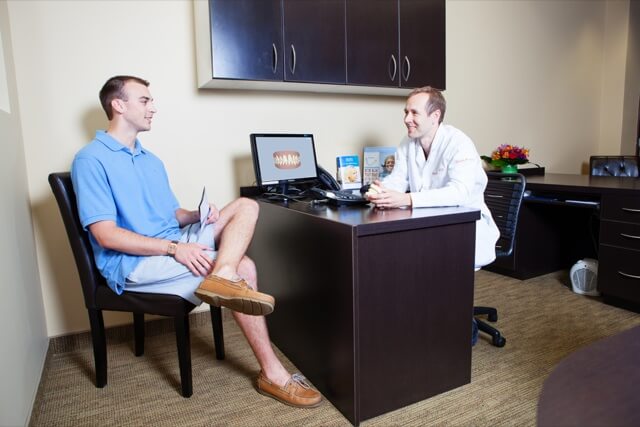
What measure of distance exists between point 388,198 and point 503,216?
0.99m

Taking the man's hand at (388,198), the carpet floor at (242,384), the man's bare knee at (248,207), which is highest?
the man's hand at (388,198)

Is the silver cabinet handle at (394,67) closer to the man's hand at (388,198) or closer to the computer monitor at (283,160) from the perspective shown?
the computer monitor at (283,160)

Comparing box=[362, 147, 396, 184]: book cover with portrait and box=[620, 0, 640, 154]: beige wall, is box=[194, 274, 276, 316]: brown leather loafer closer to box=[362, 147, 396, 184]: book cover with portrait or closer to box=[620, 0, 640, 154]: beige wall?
box=[362, 147, 396, 184]: book cover with portrait

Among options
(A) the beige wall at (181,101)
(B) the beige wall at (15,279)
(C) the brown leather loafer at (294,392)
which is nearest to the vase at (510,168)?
(A) the beige wall at (181,101)

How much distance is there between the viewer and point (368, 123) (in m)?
3.14

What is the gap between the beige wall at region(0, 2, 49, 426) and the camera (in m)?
1.49

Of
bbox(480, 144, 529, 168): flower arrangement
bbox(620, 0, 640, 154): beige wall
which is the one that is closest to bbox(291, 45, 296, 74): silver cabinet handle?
bbox(480, 144, 529, 168): flower arrangement

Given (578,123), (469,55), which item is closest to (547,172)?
(578,123)

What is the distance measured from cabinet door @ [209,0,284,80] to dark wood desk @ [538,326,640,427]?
2025 millimetres

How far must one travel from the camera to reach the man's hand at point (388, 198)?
74.0 inches

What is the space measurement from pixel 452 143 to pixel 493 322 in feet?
3.91

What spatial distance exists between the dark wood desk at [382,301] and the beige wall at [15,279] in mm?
1109

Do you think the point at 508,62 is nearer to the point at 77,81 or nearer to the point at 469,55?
the point at 469,55

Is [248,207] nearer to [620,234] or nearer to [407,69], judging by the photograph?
[407,69]
